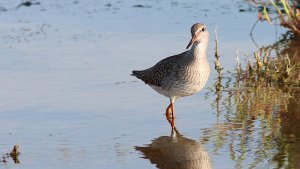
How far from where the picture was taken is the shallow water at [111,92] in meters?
7.43

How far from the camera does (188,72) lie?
8477 millimetres

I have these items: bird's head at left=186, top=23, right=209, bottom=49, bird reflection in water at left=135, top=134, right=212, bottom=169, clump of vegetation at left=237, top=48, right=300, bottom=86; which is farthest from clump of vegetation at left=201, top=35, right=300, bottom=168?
bird's head at left=186, top=23, right=209, bottom=49

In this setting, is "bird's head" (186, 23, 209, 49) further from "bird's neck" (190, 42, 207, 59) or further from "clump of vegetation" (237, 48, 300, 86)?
"clump of vegetation" (237, 48, 300, 86)

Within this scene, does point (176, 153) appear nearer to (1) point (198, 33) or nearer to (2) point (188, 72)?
(2) point (188, 72)

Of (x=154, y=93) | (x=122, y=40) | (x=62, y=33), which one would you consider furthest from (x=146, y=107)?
(x=62, y=33)

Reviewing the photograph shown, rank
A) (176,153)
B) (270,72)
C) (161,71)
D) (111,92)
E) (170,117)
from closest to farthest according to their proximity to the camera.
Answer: (176,153)
(170,117)
(161,71)
(111,92)
(270,72)

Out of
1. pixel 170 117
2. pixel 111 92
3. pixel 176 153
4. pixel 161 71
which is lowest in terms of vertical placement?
pixel 176 153

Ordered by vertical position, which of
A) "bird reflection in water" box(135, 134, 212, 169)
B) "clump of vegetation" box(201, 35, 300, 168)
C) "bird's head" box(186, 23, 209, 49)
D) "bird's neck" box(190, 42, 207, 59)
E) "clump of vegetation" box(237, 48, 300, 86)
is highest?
"bird's head" box(186, 23, 209, 49)

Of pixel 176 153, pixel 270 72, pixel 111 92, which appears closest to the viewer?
pixel 176 153

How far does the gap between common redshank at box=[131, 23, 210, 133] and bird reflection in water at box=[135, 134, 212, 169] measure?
16.5 inches

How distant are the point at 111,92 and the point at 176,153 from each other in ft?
7.68

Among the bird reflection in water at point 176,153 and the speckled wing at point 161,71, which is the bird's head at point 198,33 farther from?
the bird reflection in water at point 176,153

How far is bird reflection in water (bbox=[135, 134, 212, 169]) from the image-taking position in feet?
23.2

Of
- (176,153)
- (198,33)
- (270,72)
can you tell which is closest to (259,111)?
(198,33)
